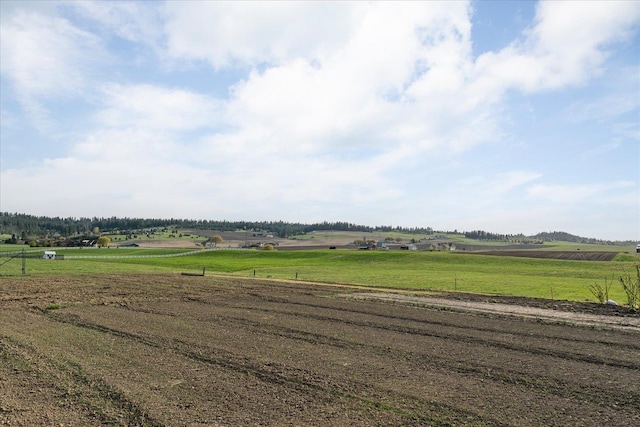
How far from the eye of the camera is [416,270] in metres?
61.9

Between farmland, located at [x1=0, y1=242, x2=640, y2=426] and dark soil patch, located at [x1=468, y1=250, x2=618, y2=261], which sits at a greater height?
dark soil patch, located at [x1=468, y1=250, x2=618, y2=261]

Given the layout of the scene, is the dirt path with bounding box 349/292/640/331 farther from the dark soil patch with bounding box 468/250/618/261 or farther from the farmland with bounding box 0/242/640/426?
the dark soil patch with bounding box 468/250/618/261

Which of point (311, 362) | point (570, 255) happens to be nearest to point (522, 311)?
point (311, 362)

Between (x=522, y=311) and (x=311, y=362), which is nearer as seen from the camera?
(x=311, y=362)

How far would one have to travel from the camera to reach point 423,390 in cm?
1080

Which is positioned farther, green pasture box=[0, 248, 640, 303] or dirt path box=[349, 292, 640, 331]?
green pasture box=[0, 248, 640, 303]

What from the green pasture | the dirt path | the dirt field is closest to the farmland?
the dirt field

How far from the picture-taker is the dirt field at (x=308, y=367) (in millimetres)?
9297

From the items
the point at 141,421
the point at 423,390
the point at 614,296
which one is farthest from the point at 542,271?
the point at 141,421

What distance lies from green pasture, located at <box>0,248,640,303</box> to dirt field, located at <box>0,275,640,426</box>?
1705cm

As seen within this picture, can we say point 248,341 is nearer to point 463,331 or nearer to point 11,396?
point 11,396

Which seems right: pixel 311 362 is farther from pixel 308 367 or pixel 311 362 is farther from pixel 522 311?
pixel 522 311

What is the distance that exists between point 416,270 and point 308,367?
5101 centimetres

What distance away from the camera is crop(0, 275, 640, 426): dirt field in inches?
366
